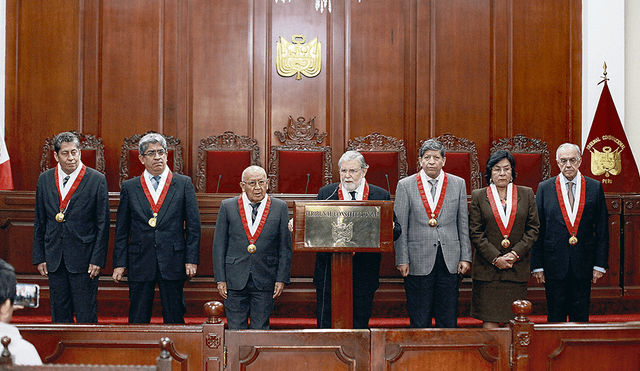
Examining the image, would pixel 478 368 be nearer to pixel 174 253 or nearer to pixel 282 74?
pixel 174 253

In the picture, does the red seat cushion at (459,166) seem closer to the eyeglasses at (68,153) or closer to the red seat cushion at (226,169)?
the red seat cushion at (226,169)

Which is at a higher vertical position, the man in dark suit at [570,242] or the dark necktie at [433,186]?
the dark necktie at [433,186]

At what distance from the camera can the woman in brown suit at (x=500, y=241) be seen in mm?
3268

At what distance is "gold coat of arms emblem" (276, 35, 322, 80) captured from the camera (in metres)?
6.13

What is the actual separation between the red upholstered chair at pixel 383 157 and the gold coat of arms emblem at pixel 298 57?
0.94 m

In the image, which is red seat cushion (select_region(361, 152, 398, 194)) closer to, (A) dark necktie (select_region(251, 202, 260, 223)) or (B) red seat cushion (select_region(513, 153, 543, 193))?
(B) red seat cushion (select_region(513, 153, 543, 193))

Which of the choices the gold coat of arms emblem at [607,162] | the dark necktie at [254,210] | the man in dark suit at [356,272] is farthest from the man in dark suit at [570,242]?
the gold coat of arms emblem at [607,162]

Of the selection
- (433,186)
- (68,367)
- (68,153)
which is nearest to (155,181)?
(68,153)

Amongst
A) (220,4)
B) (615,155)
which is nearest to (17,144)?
(220,4)

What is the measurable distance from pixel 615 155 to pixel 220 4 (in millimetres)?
4319

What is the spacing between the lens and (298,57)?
20.1ft

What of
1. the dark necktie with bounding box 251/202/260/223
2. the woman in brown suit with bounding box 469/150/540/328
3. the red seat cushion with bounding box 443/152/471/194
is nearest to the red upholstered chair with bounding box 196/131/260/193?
the red seat cushion with bounding box 443/152/471/194

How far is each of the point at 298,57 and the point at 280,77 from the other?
0.29 metres

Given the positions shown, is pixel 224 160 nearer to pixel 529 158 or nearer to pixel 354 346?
pixel 529 158
